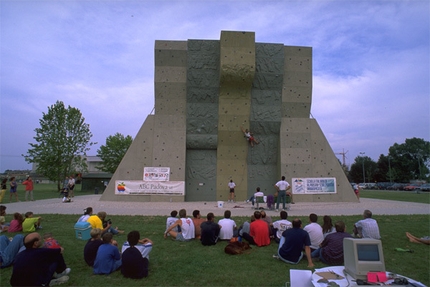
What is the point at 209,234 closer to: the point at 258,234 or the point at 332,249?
the point at 258,234

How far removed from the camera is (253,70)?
70.7 ft

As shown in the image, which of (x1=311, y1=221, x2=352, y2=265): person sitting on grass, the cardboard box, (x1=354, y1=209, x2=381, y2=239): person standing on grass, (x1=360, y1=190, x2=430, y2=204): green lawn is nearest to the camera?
(x1=311, y1=221, x2=352, y2=265): person sitting on grass

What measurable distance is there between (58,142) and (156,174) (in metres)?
19.1

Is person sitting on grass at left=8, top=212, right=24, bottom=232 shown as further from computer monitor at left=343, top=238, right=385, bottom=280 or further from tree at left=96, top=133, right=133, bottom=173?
tree at left=96, top=133, right=133, bottom=173

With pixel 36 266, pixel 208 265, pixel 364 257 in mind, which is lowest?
pixel 208 265

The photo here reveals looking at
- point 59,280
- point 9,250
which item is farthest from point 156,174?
point 59,280

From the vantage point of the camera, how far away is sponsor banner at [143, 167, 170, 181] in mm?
21812

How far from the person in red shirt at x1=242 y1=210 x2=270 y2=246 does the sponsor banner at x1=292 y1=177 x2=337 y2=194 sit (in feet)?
49.3

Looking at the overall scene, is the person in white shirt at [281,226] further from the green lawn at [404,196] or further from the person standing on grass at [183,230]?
the green lawn at [404,196]

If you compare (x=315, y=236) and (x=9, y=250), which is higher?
(x=315, y=236)

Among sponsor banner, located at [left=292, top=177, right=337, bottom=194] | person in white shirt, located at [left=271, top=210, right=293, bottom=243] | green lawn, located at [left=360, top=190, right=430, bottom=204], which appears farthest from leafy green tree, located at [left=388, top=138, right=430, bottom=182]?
person in white shirt, located at [left=271, top=210, right=293, bottom=243]

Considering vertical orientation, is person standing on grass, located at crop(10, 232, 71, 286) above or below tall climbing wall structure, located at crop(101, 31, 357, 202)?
below

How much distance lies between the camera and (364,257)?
3.63 meters

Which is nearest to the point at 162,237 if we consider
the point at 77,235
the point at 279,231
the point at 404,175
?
the point at 77,235
